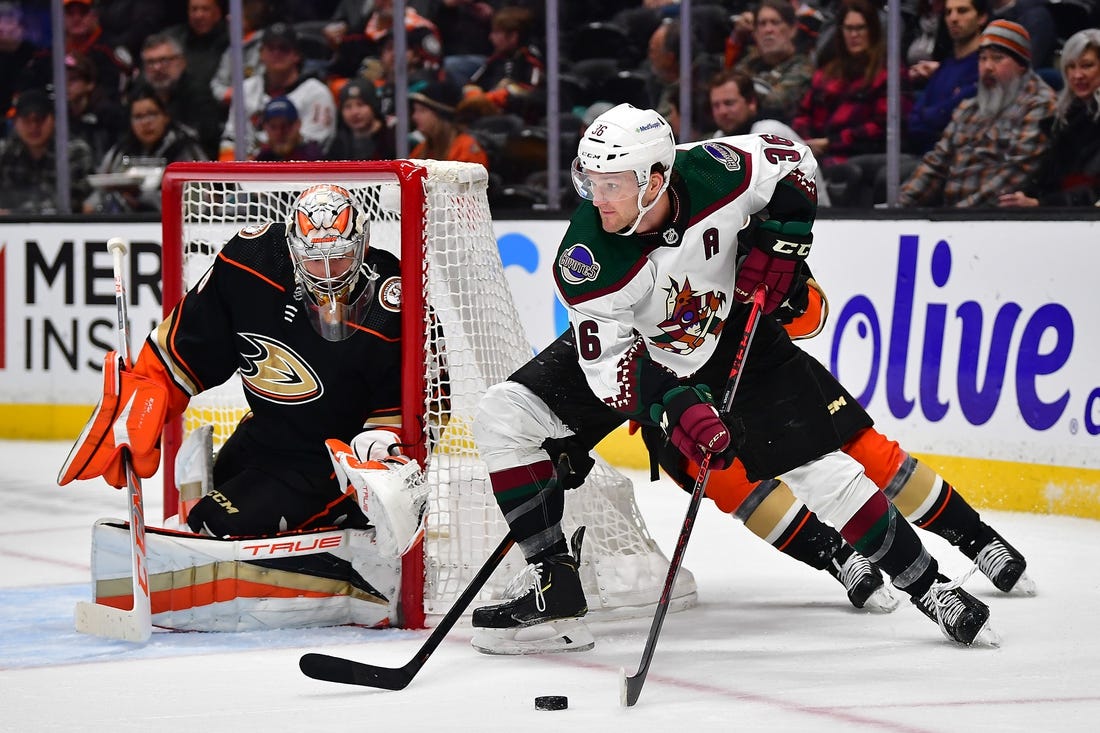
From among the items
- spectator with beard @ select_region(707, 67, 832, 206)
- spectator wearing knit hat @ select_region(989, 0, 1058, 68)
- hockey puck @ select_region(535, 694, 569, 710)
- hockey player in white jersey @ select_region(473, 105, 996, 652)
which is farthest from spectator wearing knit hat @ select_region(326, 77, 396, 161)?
hockey puck @ select_region(535, 694, 569, 710)

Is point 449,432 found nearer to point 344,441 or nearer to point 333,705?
point 344,441

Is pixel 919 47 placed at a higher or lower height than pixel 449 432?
higher

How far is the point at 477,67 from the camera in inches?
240

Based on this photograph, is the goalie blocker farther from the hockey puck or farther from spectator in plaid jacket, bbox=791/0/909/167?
spectator in plaid jacket, bbox=791/0/909/167

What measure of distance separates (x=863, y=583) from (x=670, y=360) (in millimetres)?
689

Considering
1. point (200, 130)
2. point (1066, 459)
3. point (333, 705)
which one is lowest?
point (333, 705)

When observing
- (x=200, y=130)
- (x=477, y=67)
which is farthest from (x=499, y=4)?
(x=200, y=130)

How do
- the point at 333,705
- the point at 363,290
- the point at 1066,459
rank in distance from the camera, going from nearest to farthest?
the point at 333,705, the point at 363,290, the point at 1066,459

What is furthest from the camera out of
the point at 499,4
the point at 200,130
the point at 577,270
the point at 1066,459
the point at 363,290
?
the point at 200,130

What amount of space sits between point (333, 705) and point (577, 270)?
845 mm

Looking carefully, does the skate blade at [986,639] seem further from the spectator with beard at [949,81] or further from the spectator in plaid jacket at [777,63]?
the spectator in plaid jacket at [777,63]

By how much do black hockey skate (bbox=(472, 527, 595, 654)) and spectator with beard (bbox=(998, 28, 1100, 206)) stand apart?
2283mm

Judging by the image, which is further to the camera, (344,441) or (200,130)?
(200,130)

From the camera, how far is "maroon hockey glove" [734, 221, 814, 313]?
9.46ft
